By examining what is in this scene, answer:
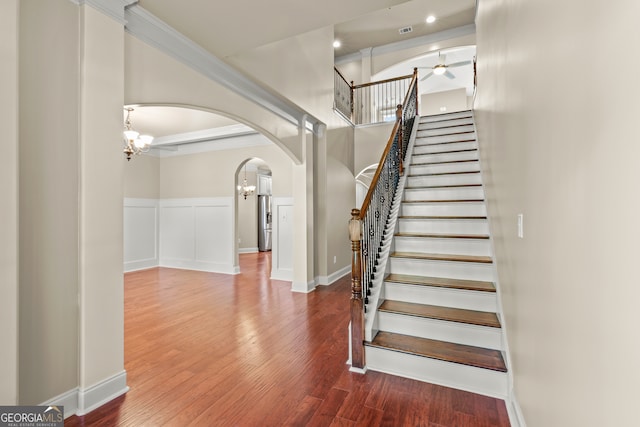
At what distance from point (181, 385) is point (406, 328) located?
1.88 metres

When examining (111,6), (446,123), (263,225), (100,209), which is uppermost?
(446,123)

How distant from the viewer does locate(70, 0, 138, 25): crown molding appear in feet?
6.54

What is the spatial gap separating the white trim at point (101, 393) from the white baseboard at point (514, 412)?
2636 millimetres

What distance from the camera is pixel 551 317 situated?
3.91 ft

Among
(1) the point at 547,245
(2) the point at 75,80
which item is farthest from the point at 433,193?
(2) the point at 75,80

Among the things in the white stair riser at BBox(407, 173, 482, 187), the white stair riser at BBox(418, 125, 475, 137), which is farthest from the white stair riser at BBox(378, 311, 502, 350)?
the white stair riser at BBox(418, 125, 475, 137)

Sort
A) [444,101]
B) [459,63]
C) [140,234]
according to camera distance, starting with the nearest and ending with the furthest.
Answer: [140,234], [459,63], [444,101]

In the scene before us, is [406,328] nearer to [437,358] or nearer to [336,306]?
[437,358]

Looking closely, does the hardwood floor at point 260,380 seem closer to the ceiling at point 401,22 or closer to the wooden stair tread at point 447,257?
the wooden stair tread at point 447,257

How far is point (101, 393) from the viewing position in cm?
207

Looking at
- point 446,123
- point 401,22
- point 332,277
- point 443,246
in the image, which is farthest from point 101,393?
point 401,22

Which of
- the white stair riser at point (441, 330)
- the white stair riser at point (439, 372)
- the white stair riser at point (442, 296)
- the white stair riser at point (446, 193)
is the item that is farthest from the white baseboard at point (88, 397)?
the white stair riser at point (446, 193)

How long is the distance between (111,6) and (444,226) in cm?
361

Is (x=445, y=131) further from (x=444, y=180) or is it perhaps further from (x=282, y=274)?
(x=282, y=274)
